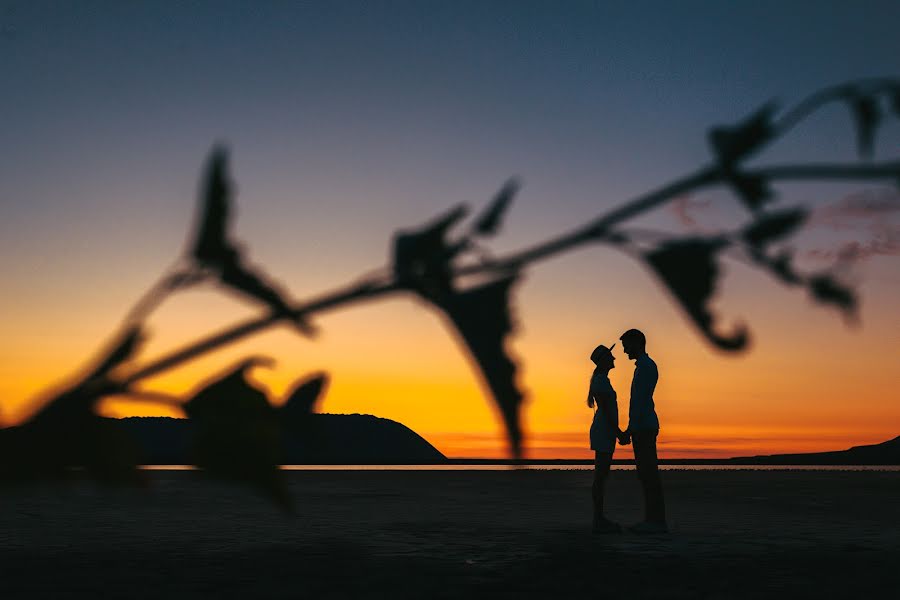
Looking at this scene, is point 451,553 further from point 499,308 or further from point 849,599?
point 499,308

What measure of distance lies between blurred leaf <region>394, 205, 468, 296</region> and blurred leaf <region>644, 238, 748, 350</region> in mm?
90

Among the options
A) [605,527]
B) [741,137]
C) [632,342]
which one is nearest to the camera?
[741,137]

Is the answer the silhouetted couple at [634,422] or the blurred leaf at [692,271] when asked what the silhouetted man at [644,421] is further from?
the blurred leaf at [692,271]

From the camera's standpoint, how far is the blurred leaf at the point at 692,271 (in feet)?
1.36

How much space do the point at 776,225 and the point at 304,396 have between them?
0.27 metres

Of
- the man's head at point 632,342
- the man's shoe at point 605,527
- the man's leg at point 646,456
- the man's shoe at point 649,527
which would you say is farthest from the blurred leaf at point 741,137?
the man's shoe at point 605,527

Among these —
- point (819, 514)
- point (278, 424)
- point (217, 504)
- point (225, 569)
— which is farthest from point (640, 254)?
point (217, 504)

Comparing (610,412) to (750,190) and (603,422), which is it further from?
(750,190)

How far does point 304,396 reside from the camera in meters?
0.54

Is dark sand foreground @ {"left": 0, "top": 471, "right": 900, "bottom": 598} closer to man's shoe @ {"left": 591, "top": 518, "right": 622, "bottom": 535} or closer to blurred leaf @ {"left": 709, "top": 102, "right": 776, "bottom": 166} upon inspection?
man's shoe @ {"left": 591, "top": 518, "right": 622, "bottom": 535}

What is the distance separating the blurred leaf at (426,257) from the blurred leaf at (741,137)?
115 mm

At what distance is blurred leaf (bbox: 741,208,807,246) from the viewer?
0.42 meters

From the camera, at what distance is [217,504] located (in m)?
16.5

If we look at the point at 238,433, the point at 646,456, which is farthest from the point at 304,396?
the point at 646,456
